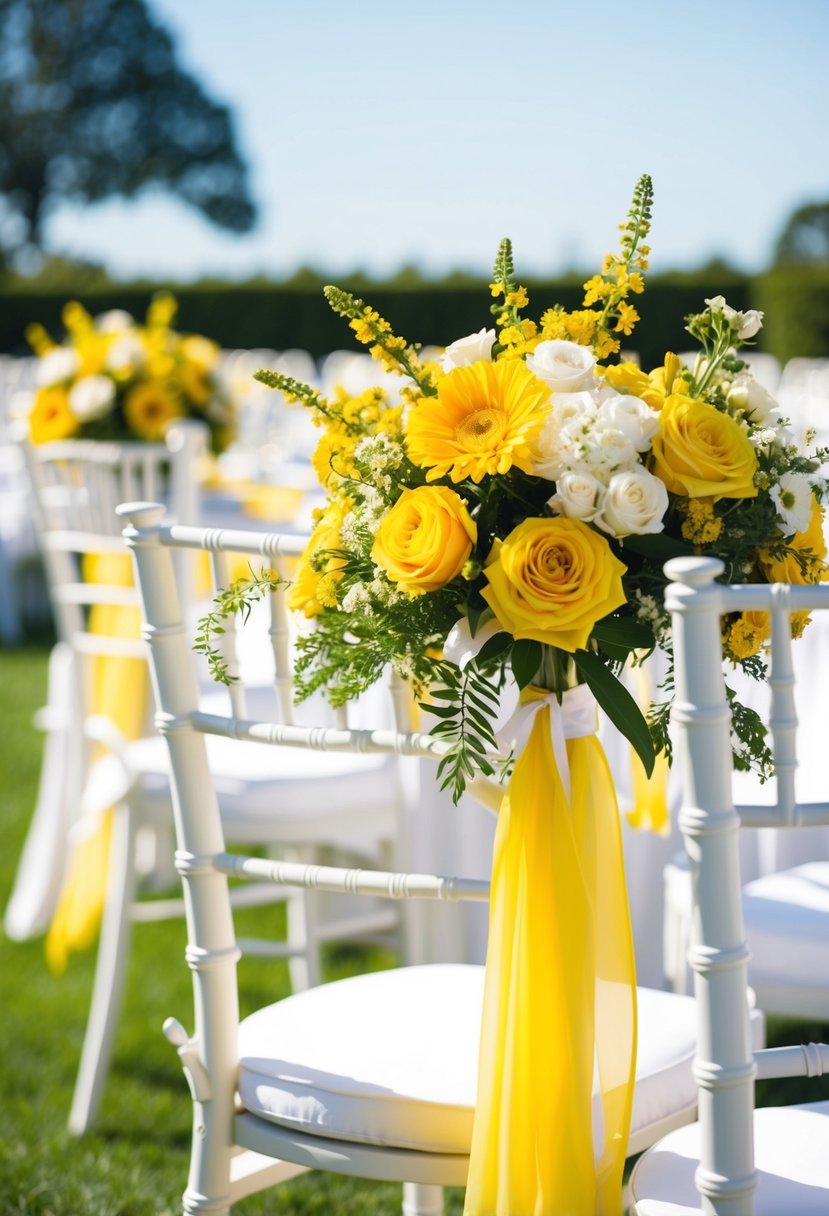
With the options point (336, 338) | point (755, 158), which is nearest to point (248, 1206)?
point (336, 338)

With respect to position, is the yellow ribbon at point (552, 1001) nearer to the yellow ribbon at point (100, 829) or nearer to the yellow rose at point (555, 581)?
the yellow rose at point (555, 581)

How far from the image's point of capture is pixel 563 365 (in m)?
1.18

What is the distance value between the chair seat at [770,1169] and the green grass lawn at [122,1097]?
3.65ft

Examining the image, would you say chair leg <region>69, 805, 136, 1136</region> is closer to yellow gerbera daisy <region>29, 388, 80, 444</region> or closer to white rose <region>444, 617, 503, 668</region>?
yellow gerbera daisy <region>29, 388, 80, 444</region>

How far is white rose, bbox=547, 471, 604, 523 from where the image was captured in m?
1.11

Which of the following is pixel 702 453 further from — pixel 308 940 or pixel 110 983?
pixel 110 983

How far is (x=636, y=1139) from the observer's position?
1.33 metres

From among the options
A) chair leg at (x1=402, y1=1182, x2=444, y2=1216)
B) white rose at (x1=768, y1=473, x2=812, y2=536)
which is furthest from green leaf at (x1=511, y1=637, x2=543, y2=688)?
chair leg at (x1=402, y1=1182, x2=444, y2=1216)

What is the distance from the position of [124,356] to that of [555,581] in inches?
103

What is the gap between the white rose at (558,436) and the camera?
1127 mm

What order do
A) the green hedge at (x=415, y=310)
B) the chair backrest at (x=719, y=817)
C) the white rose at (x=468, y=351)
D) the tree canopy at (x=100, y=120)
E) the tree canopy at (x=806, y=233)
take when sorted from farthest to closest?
1. the tree canopy at (x=100, y=120)
2. the tree canopy at (x=806, y=233)
3. the green hedge at (x=415, y=310)
4. the white rose at (x=468, y=351)
5. the chair backrest at (x=719, y=817)

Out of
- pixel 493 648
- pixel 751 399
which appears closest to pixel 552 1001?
pixel 493 648

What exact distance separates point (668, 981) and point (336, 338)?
12728 mm

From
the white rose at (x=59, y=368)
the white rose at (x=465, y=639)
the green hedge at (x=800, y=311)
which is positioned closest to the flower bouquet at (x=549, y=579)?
the white rose at (x=465, y=639)
